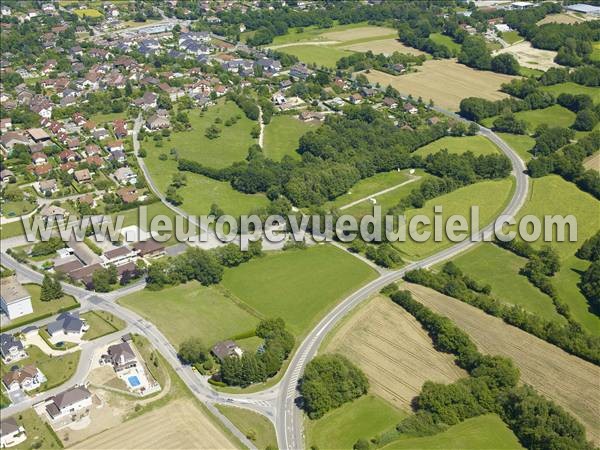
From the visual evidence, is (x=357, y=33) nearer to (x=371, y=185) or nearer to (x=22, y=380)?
(x=371, y=185)

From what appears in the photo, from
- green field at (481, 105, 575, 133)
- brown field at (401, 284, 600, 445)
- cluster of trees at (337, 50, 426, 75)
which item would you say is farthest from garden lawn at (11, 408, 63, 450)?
cluster of trees at (337, 50, 426, 75)

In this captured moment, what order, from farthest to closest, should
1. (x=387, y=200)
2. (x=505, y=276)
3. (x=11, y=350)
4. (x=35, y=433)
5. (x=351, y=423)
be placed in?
(x=387, y=200) → (x=505, y=276) → (x=11, y=350) → (x=351, y=423) → (x=35, y=433)

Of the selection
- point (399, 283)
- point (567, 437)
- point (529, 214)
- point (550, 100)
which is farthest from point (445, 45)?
point (567, 437)

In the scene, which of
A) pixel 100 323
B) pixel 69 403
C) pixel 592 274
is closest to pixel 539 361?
pixel 592 274

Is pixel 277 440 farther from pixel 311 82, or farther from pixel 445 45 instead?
pixel 445 45

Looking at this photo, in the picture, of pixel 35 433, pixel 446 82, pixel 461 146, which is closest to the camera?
pixel 35 433

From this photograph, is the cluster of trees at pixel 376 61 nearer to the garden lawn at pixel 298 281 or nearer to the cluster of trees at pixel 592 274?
the cluster of trees at pixel 592 274

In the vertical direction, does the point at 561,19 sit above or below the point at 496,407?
above
